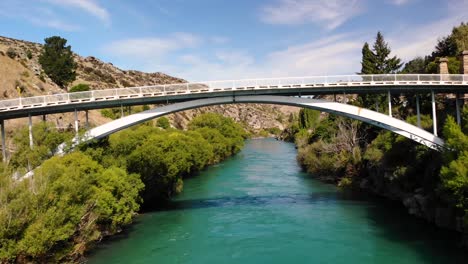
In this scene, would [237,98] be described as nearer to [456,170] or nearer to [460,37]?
[456,170]

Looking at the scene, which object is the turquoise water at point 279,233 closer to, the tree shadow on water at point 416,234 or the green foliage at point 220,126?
the tree shadow on water at point 416,234

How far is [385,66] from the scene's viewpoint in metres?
35.5

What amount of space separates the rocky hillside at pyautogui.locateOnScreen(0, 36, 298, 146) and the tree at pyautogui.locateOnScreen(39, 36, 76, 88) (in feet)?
3.84

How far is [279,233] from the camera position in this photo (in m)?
18.3

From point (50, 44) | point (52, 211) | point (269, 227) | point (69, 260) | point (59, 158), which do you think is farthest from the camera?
point (50, 44)

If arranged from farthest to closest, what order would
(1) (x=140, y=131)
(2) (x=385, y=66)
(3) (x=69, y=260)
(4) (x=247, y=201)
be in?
(2) (x=385, y=66)
(1) (x=140, y=131)
(4) (x=247, y=201)
(3) (x=69, y=260)

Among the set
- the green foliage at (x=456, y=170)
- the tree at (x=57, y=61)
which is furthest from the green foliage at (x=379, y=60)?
the tree at (x=57, y=61)

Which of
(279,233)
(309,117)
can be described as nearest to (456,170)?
(279,233)

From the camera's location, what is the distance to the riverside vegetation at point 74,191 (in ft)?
39.4

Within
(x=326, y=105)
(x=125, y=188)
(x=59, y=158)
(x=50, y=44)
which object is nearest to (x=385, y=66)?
(x=326, y=105)

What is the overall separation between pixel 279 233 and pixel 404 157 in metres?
9.58

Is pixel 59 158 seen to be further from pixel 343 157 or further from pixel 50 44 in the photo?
pixel 50 44

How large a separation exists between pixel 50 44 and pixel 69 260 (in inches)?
1850

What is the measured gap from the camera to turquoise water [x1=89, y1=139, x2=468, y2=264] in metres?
15.5
